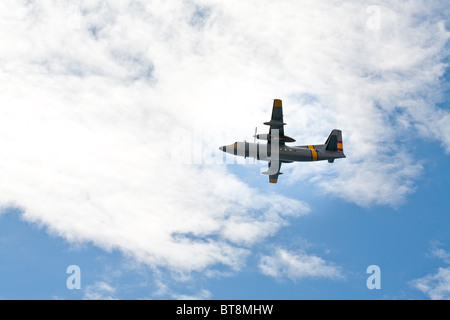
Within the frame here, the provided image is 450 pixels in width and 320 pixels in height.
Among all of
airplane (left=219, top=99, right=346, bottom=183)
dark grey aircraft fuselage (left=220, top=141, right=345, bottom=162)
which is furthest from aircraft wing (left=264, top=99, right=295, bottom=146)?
dark grey aircraft fuselage (left=220, top=141, right=345, bottom=162)

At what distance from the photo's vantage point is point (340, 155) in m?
85.8

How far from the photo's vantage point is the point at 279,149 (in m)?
81.8

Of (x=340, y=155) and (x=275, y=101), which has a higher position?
(x=275, y=101)

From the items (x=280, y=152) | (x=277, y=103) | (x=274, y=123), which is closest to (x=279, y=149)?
(x=280, y=152)

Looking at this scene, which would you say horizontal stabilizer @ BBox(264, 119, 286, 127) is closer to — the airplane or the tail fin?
the airplane

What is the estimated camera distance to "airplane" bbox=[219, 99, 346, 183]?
78.9 m

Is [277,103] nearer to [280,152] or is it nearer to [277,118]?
[277,118]

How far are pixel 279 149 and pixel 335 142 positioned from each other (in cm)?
1125

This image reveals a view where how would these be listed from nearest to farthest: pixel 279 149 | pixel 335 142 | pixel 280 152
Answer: pixel 279 149 → pixel 280 152 → pixel 335 142
